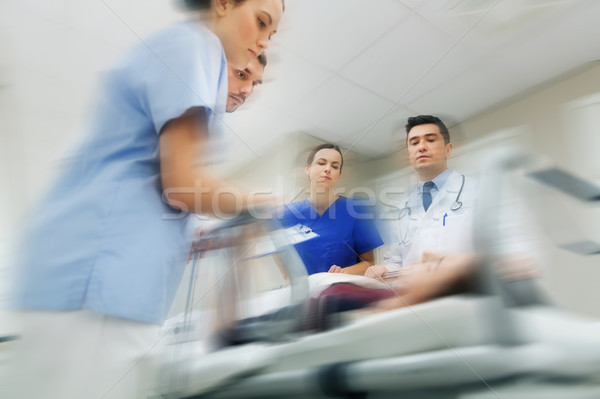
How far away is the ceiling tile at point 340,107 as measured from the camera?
107 cm

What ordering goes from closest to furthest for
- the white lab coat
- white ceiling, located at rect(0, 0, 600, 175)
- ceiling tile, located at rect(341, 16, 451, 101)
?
1. the white lab coat
2. white ceiling, located at rect(0, 0, 600, 175)
3. ceiling tile, located at rect(341, 16, 451, 101)

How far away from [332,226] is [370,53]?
2.04 ft

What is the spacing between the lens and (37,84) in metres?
1.29

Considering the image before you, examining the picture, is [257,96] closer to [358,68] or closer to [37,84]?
[358,68]

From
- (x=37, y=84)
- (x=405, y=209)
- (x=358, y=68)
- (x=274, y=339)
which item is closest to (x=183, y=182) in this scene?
(x=274, y=339)

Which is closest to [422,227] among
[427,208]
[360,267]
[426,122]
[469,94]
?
[427,208]

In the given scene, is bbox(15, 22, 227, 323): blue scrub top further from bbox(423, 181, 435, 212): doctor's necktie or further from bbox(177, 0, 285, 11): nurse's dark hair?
bbox(423, 181, 435, 212): doctor's necktie

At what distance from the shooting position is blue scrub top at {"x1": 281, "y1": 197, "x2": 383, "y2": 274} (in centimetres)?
74

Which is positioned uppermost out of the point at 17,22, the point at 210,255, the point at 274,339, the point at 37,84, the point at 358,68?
the point at 17,22

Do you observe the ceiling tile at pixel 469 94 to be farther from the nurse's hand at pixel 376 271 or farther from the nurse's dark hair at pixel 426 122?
the nurse's hand at pixel 376 271

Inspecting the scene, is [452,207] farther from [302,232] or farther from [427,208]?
[302,232]

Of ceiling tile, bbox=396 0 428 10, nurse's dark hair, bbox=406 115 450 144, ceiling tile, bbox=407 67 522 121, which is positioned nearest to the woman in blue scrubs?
nurse's dark hair, bbox=406 115 450 144

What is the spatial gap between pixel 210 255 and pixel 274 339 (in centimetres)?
24

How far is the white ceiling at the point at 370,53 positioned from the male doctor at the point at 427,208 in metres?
0.24
